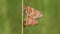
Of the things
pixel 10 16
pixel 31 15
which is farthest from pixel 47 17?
pixel 10 16

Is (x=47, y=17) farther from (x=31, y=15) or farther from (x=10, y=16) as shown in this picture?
(x=10, y=16)
